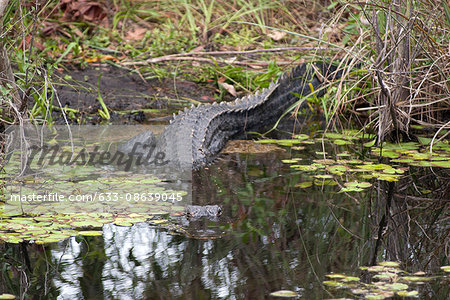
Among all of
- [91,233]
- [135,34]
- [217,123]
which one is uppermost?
[135,34]

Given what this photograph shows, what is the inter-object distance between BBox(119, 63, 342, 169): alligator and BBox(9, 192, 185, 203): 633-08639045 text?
0.91 metres

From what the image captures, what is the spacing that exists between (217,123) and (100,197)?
2.06 metres

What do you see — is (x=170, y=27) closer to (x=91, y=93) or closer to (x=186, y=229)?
(x=91, y=93)

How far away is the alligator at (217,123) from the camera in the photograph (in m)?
4.80

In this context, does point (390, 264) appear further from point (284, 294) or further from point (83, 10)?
point (83, 10)

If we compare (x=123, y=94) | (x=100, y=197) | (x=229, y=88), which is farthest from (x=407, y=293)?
(x=123, y=94)

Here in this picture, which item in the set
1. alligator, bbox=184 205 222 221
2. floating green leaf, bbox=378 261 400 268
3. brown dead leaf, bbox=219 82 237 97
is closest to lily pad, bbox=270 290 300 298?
floating green leaf, bbox=378 261 400 268

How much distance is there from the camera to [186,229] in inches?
123

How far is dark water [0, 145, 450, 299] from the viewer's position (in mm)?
2393

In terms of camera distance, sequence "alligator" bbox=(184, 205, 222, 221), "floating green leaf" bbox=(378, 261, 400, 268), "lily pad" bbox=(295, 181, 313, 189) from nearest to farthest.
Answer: "floating green leaf" bbox=(378, 261, 400, 268)
"alligator" bbox=(184, 205, 222, 221)
"lily pad" bbox=(295, 181, 313, 189)

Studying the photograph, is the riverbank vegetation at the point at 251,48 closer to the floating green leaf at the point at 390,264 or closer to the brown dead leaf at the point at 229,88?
the brown dead leaf at the point at 229,88

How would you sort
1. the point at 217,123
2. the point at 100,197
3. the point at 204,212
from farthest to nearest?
the point at 217,123 < the point at 100,197 < the point at 204,212

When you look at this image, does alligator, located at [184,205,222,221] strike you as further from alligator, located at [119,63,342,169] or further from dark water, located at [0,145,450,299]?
alligator, located at [119,63,342,169]

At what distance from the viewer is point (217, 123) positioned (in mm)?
5402
